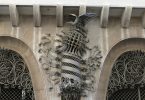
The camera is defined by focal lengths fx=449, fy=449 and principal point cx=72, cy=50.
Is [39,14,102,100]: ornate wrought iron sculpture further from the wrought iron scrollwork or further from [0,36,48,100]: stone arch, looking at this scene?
the wrought iron scrollwork

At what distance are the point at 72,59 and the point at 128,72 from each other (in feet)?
5.66

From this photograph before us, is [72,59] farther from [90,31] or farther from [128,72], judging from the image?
[128,72]

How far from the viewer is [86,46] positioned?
465 inches

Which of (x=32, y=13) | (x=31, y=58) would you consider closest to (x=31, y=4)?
(x=32, y=13)

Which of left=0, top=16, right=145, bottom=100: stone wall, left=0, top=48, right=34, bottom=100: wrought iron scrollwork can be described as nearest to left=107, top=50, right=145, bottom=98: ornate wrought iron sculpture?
left=0, top=16, right=145, bottom=100: stone wall

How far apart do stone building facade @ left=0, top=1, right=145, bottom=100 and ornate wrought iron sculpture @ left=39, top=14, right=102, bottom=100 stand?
18 cm

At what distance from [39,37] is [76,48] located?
112 cm

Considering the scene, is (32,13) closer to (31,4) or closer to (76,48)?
(31,4)

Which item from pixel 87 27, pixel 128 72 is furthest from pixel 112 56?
pixel 87 27

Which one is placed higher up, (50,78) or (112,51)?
(112,51)

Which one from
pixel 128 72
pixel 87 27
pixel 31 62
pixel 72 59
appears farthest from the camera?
pixel 87 27

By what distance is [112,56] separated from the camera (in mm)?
12055

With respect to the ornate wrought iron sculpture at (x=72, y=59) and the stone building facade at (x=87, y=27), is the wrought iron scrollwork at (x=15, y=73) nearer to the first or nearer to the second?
the stone building facade at (x=87, y=27)

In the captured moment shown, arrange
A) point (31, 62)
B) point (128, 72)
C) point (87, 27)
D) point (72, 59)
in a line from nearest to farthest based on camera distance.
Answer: point (72, 59)
point (31, 62)
point (128, 72)
point (87, 27)
